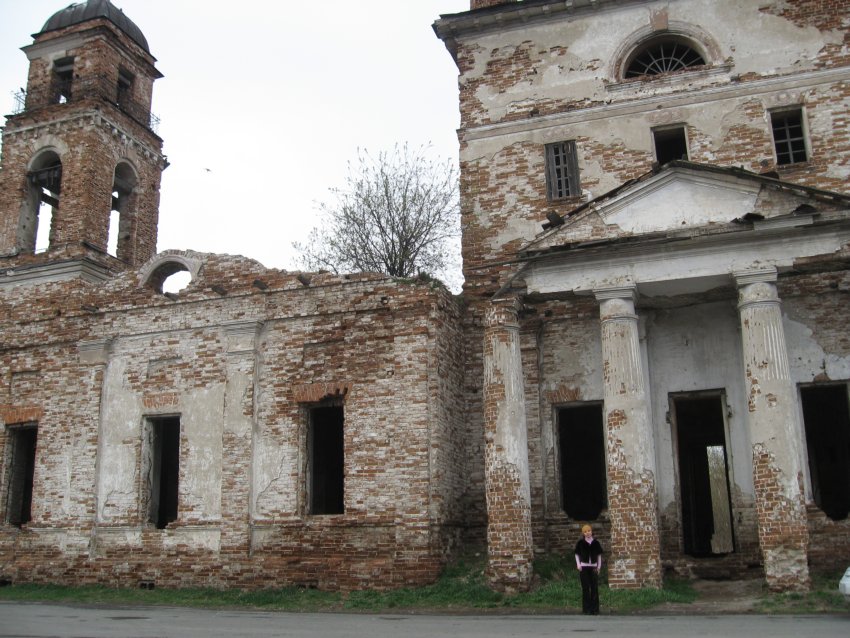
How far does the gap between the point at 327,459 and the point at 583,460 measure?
15.4 feet

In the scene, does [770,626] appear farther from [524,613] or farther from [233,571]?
[233,571]

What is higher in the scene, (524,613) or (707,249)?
(707,249)

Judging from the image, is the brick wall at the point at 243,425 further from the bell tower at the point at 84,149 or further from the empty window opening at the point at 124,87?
the empty window opening at the point at 124,87

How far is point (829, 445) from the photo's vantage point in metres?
14.6

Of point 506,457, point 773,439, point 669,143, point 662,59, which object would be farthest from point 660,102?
point 506,457

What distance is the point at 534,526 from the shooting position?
14.4 m

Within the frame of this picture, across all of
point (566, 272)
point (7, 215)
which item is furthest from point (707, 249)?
point (7, 215)

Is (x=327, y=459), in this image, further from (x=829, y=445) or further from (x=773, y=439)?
(x=829, y=445)

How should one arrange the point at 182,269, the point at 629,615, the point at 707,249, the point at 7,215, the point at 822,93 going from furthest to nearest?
the point at 7,215
the point at 182,269
the point at 822,93
the point at 707,249
the point at 629,615

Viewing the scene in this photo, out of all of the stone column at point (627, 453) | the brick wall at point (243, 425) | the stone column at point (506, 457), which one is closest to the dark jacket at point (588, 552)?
the stone column at point (627, 453)

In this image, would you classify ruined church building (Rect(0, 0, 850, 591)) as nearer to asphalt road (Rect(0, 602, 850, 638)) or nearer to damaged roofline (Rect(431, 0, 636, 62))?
damaged roofline (Rect(431, 0, 636, 62))

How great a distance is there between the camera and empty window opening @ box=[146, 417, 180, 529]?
16125 mm

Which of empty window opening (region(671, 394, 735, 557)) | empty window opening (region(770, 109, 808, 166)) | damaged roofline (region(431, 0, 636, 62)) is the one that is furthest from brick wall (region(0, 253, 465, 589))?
empty window opening (region(770, 109, 808, 166))

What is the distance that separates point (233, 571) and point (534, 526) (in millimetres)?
5092
